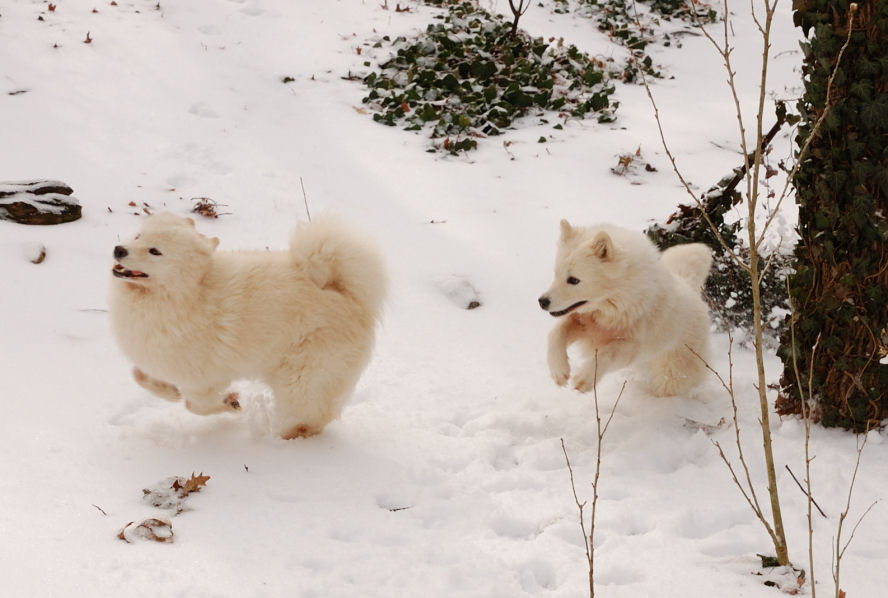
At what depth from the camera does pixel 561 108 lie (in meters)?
10.5

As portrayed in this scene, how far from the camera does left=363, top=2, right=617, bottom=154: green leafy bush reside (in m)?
9.80

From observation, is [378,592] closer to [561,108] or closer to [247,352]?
[247,352]

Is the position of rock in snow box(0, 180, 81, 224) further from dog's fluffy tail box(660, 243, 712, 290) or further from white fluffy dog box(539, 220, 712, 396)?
dog's fluffy tail box(660, 243, 712, 290)

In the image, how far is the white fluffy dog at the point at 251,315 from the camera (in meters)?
4.23

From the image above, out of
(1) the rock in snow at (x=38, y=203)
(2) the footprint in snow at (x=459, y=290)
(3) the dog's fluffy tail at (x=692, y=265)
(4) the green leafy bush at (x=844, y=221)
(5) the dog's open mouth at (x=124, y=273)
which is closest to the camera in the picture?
(4) the green leafy bush at (x=844, y=221)

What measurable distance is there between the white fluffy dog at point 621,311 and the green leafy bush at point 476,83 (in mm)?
4747

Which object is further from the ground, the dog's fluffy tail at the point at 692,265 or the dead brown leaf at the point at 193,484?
the dog's fluffy tail at the point at 692,265

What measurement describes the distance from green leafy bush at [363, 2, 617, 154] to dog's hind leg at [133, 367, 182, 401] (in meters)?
5.48

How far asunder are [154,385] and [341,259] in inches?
51.2

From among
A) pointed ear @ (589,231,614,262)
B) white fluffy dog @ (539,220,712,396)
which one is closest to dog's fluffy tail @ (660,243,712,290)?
white fluffy dog @ (539,220,712,396)

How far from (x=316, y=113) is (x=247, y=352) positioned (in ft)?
19.9

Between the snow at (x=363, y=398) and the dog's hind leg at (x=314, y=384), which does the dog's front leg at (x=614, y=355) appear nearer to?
the snow at (x=363, y=398)

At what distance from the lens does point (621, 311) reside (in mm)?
4734

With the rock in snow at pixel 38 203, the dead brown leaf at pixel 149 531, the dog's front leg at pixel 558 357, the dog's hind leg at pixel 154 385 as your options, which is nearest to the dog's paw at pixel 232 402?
the dog's hind leg at pixel 154 385
